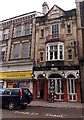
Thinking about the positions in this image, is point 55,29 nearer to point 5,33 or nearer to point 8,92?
point 5,33

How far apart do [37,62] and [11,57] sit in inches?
186

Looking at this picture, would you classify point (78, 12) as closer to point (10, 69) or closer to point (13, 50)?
point (13, 50)

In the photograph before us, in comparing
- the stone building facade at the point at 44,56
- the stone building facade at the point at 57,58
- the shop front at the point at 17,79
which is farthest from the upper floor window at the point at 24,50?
the shop front at the point at 17,79

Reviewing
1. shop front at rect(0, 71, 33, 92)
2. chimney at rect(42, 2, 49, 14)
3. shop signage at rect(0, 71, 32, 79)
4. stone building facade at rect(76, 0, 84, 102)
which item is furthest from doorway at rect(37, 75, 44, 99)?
chimney at rect(42, 2, 49, 14)

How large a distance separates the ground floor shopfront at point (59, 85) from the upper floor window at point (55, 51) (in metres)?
1.68

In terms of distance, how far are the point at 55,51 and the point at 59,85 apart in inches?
180

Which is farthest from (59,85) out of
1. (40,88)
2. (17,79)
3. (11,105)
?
(11,105)

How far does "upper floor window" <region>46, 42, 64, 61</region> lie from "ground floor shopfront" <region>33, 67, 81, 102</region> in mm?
1681

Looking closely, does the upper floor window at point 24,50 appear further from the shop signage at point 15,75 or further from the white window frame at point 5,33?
the white window frame at point 5,33

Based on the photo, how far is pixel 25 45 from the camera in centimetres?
1820

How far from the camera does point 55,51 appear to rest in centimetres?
1598

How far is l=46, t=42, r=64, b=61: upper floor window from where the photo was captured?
1556 cm

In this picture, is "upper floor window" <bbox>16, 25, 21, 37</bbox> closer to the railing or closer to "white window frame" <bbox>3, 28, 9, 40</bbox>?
"white window frame" <bbox>3, 28, 9, 40</bbox>

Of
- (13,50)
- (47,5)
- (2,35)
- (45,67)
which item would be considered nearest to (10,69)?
(13,50)
